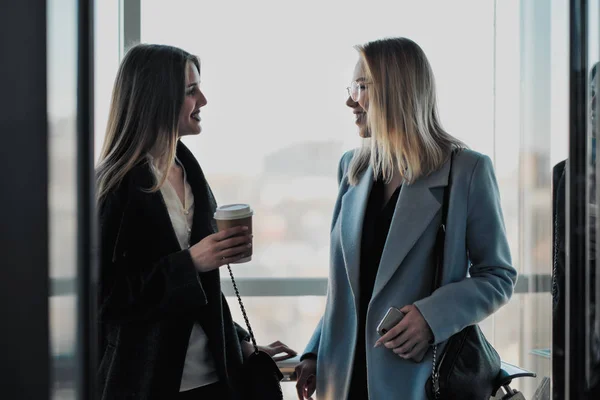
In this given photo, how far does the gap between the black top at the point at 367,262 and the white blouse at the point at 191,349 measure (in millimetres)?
338

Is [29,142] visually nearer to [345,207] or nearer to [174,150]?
[174,150]

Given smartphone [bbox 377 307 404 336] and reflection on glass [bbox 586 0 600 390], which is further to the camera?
smartphone [bbox 377 307 404 336]

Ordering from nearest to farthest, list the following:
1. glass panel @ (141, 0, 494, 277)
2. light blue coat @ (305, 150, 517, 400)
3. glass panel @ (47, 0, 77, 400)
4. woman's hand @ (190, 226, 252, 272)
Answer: glass panel @ (47, 0, 77, 400), woman's hand @ (190, 226, 252, 272), light blue coat @ (305, 150, 517, 400), glass panel @ (141, 0, 494, 277)

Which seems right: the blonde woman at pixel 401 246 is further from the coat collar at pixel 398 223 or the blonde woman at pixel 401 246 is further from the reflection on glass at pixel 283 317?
the reflection on glass at pixel 283 317

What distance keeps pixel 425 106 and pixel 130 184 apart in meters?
0.70

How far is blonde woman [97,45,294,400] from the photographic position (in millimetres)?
1454

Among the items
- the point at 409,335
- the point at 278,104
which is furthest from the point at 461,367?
the point at 278,104

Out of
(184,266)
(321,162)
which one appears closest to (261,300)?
(321,162)

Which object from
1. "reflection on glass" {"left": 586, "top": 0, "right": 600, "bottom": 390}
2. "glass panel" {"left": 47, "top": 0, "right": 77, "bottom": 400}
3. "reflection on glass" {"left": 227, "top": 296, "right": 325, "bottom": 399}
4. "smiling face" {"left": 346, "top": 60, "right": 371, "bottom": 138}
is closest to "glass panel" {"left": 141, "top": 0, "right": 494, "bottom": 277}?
"reflection on glass" {"left": 227, "top": 296, "right": 325, "bottom": 399}

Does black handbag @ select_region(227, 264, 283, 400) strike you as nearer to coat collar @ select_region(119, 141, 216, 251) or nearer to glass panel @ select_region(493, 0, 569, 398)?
coat collar @ select_region(119, 141, 216, 251)

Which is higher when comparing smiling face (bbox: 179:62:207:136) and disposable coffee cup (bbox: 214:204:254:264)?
smiling face (bbox: 179:62:207:136)

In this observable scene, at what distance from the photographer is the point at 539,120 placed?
2643 millimetres

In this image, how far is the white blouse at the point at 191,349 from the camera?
4.89 ft

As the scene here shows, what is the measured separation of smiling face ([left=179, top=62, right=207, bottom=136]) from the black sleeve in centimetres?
27
